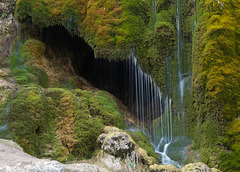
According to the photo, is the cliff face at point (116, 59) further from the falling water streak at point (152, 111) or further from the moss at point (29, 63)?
the falling water streak at point (152, 111)

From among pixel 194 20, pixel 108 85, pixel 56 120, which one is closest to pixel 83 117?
pixel 56 120

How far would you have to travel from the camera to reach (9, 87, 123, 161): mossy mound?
939 cm

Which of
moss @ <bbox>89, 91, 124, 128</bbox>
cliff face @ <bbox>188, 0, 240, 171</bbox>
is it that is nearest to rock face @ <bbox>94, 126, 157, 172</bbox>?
moss @ <bbox>89, 91, 124, 128</bbox>

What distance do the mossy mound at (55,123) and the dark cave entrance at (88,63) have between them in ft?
24.5

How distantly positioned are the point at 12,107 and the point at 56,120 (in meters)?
1.84

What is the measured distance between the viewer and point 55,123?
10648 mm

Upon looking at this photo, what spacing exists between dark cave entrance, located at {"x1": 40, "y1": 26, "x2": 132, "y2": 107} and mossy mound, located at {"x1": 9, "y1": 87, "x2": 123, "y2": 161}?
7478mm

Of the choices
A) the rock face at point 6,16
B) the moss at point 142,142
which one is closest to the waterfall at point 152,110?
the moss at point 142,142

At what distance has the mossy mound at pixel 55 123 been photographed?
370 inches

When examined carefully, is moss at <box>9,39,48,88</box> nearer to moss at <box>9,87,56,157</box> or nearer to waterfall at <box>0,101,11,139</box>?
moss at <box>9,87,56,157</box>

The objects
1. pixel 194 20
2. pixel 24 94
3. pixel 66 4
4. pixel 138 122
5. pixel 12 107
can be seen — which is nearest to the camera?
pixel 12 107

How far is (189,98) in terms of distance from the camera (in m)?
13.7

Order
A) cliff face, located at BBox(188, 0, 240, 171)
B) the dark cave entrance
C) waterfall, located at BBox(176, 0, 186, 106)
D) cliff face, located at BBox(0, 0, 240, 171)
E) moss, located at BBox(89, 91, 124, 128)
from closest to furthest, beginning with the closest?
1. cliff face, located at BBox(0, 0, 240, 171)
2. cliff face, located at BBox(188, 0, 240, 171)
3. moss, located at BBox(89, 91, 124, 128)
4. waterfall, located at BBox(176, 0, 186, 106)
5. the dark cave entrance

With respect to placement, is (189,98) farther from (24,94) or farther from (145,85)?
(24,94)
